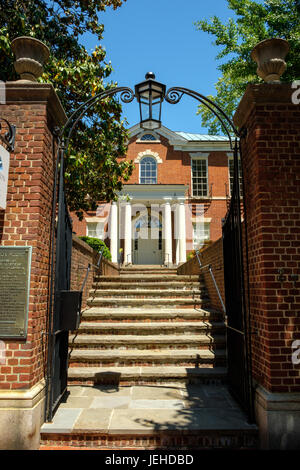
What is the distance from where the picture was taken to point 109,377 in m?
4.77

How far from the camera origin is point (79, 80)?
7414 mm

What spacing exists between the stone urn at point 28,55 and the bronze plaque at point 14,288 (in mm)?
2034

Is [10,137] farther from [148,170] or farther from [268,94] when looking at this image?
[148,170]

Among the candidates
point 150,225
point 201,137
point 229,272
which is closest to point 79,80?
point 229,272

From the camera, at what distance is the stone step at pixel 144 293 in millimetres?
7289

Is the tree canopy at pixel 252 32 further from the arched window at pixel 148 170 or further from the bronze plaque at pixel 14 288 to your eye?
the bronze plaque at pixel 14 288

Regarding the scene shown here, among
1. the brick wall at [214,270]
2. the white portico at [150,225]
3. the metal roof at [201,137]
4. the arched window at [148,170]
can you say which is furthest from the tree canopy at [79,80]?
the metal roof at [201,137]

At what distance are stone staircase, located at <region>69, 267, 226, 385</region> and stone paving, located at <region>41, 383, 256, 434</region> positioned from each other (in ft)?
0.60

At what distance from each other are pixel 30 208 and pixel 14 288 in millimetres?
848

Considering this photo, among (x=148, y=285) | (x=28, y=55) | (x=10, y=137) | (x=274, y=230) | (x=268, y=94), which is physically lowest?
(x=148, y=285)

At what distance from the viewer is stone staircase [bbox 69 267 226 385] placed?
4801 mm

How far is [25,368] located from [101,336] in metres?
2.49
